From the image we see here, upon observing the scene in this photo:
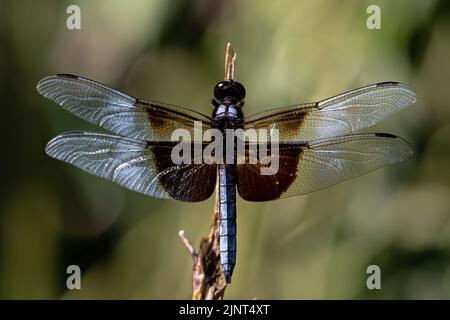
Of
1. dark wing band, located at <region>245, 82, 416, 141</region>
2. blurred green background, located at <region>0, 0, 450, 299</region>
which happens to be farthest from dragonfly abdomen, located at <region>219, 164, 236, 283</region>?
blurred green background, located at <region>0, 0, 450, 299</region>

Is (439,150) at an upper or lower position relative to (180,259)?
upper

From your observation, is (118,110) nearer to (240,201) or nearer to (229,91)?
(229,91)

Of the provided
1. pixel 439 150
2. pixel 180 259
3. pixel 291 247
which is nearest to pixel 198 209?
pixel 180 259

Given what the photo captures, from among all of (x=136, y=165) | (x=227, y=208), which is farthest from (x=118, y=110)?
(x=227, y=208)

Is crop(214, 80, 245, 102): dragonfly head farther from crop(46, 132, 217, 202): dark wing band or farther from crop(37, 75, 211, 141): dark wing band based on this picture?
crop(46, 132, 217, 202): dark wing band

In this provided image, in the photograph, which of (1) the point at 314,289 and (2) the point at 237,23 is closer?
(1) the point at 314,289

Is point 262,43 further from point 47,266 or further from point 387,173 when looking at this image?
point 47,266

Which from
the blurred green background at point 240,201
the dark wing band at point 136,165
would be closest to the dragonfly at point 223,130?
the dark wing band at point 136,165
